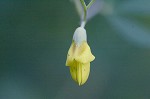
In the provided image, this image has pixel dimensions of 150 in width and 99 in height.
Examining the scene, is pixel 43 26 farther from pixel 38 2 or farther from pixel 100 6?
pixel 100 6

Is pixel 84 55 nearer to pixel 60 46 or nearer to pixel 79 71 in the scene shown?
pixel 79 71

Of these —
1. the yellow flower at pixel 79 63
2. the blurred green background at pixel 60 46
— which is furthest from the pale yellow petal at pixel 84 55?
the blurred green background at pixel 60 46

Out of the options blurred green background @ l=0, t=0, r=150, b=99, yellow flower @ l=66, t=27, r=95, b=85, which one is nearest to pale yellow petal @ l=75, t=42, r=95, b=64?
yellow flower @ l=66, t=27, r=95, b=85

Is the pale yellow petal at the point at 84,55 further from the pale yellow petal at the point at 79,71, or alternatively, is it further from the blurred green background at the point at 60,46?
the blurred green background at the point at 60,46

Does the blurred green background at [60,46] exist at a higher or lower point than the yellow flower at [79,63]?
lower

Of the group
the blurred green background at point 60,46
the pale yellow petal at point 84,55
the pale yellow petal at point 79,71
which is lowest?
the blurred green background at point 60,46

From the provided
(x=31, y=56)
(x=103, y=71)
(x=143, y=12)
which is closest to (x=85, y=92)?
(x=103, y=71)

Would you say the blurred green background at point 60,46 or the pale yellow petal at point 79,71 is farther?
the blurred green background at point 60,46

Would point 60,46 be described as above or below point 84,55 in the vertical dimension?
below

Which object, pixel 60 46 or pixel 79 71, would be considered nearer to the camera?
pixel 79 71

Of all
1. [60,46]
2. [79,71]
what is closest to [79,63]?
[79,71]
